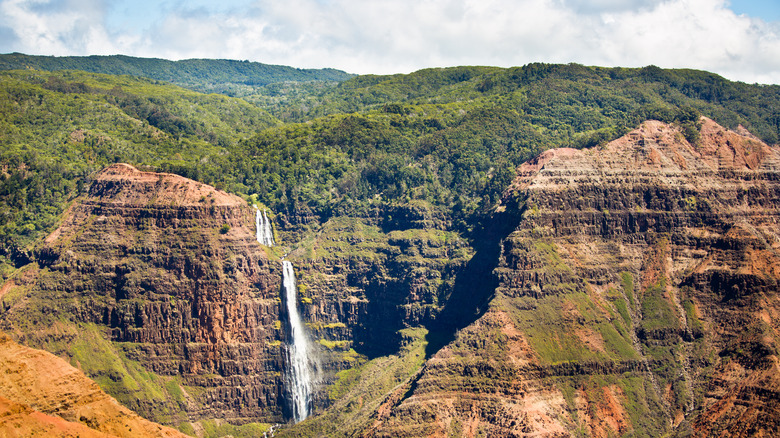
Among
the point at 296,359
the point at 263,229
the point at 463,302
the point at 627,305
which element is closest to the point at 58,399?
the point at 296,359

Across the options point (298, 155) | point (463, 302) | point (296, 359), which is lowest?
point (296, 359)

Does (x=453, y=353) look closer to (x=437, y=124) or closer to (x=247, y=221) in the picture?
(x=247, y=221)

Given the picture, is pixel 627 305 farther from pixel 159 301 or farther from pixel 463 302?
pixel 159 301

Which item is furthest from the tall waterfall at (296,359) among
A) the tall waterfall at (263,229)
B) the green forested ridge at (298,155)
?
the green forested ridge at (298,155)

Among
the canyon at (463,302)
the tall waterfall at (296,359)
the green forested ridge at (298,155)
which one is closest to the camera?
the canyon at (463,302)

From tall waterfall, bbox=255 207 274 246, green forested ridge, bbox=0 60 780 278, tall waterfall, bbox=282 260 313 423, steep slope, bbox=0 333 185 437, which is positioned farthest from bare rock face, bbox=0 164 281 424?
steep slope, bbox=0 333 185 437

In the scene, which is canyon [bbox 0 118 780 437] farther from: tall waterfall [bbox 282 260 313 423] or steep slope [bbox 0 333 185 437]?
steep slope [bbox 0 333 185 437]

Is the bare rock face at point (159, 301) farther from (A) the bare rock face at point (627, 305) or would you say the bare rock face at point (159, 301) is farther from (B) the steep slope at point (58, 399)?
(B) the steep slope at point (58, 399)
